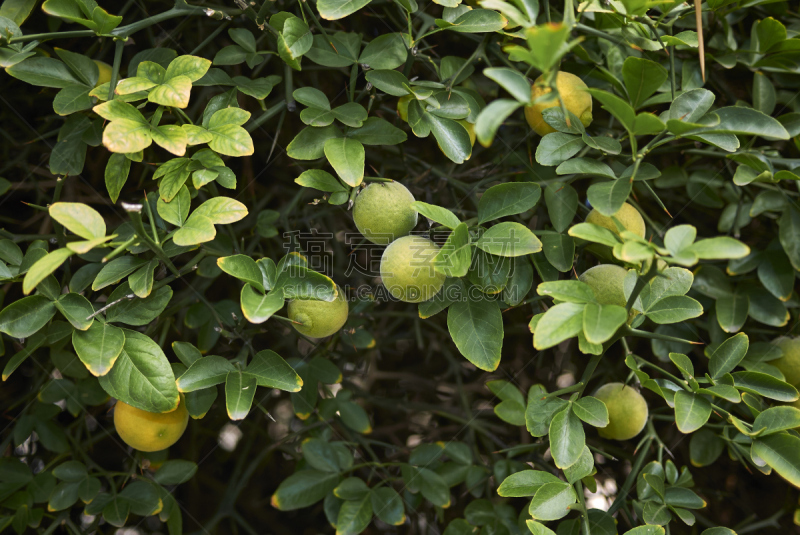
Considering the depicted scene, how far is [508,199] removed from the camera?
0.80 meters

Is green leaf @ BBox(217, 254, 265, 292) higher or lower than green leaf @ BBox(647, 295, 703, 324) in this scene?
higher

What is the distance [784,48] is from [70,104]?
1187mm

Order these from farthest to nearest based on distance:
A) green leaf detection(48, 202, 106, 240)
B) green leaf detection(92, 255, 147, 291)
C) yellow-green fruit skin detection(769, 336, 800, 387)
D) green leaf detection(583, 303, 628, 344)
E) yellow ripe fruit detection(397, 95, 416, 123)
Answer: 1. yellow-green fruit skin detection(769, 336, 800, 387)
2. yellow ripe fruit detection(397, 95, 416, 123)
3. green leaf detection(92, 255, 147, 291)
4. green leaf detection(48, 202, 106, 240)
5. green leaf detection(583, 303, 628, 344)

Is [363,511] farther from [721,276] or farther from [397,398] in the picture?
[721,276]

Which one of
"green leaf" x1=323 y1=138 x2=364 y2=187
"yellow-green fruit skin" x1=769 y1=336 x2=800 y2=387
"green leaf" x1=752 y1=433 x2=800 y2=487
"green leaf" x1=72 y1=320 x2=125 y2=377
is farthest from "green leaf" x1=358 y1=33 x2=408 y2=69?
"yellow-green fruit skin" x1=769 y1=336 x2=800 y2=387

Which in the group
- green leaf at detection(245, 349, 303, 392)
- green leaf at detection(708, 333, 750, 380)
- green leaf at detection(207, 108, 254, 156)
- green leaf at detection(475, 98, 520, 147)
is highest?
green leaf at detection(475, 98, 520, 147)

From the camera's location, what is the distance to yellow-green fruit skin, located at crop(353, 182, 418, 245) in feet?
2.92

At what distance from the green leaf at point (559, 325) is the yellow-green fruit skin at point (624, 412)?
17.3 inches

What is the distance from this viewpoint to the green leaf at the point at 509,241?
0.73 m

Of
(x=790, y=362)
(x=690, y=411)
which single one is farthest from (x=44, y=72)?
(x=790, y=362)

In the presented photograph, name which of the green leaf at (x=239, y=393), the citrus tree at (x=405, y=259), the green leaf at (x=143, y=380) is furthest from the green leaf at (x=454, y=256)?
the green leaf at (x=143, y=380)

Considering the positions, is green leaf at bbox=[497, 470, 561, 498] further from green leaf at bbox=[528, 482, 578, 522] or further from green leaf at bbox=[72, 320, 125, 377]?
green leaf at bbox=[72, 320, 125, 377]

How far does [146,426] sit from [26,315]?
0.27 metres

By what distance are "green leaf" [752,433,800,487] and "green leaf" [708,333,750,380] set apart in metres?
0.11
